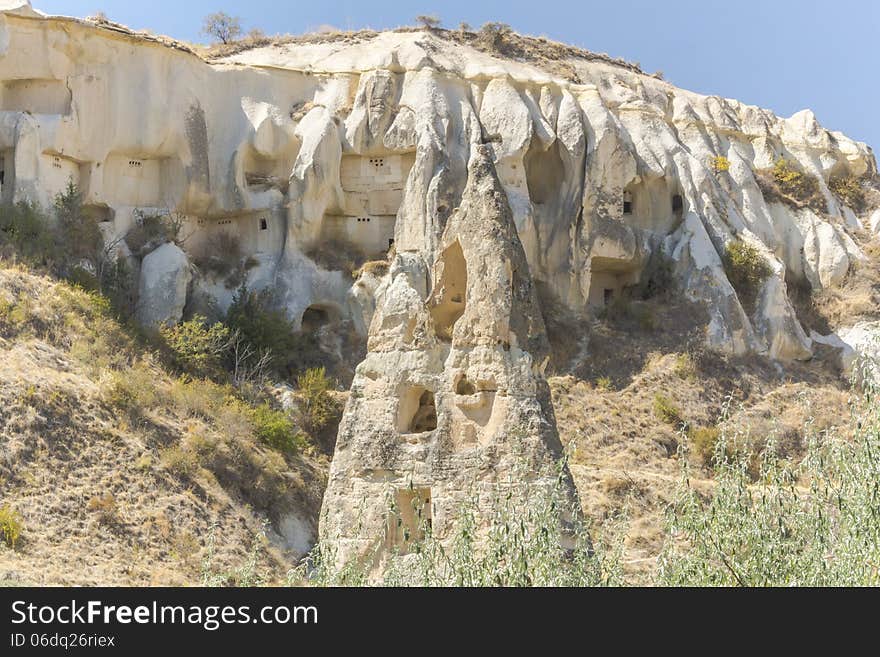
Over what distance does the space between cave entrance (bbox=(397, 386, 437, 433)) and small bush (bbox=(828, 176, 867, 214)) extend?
29997 mm

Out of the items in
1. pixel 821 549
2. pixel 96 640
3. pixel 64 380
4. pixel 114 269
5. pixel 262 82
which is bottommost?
pixel 96 640

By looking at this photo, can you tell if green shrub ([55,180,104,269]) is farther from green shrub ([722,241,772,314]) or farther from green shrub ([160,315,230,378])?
green shrub ([722,241,772,314])

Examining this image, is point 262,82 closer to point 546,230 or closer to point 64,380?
point 546,230

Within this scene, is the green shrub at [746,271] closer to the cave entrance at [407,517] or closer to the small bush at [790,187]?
the small bush at [790,187]

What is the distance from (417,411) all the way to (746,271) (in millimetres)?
21910

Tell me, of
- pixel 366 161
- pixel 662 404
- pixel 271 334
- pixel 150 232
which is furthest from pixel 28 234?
pixel 662 404

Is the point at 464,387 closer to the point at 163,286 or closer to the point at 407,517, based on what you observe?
the point at 407,517

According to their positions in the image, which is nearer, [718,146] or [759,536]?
[759,536]

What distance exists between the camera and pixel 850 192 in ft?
134

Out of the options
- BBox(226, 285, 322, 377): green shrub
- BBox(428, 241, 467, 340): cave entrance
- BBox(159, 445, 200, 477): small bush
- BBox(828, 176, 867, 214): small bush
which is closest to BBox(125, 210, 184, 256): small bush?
BBox(226, 285, 322, 377): green shrub

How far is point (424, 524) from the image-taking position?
11367 millimetres

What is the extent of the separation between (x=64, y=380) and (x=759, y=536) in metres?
15.2

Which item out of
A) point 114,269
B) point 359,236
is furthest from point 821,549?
point 359,236

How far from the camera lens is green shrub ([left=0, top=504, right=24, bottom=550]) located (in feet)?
59.1
